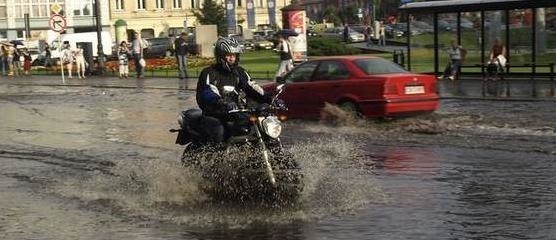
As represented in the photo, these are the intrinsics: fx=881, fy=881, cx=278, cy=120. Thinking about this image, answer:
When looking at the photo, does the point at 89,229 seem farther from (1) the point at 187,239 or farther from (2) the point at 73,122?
(2) the point at 73,122

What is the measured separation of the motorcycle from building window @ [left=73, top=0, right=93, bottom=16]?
313 feet

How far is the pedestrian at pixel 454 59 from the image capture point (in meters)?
28.6

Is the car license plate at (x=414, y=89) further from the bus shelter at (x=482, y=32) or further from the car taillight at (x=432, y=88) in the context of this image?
the bus shelter at (x=482, y=32)

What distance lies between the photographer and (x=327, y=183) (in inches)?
392

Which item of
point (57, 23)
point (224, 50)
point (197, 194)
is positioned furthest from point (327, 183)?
point (57, 23)

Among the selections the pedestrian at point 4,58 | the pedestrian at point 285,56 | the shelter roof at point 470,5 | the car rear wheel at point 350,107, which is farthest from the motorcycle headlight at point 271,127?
the pedestrian at point 4,58

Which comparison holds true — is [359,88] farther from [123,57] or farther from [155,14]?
[155,14]

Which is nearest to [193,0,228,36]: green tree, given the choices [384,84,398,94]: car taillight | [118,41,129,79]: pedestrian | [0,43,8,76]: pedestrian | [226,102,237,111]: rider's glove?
[0,43,8,76]: pedestrian

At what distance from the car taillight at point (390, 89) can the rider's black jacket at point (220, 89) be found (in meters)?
7.61

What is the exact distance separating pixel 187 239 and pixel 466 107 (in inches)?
526

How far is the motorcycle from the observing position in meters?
8.49

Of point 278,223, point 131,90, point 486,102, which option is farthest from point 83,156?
point 131,90

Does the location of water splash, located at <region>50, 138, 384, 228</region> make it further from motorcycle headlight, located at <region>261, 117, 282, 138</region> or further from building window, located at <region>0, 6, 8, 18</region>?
building window, located at <region>0, 6, 8, 18</region>

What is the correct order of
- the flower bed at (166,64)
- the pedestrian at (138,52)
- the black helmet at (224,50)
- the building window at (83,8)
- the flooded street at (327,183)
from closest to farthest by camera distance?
the flooded street at (327,183), the black helmet at (224,50), the pedestrian at (138,52), the flower bed at (166,64), the building window at (83,8)
